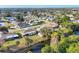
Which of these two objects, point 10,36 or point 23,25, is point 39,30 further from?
point 10,36

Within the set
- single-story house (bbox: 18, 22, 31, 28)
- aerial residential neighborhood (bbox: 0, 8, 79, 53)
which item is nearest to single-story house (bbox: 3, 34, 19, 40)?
aerial residential neighborhood (bbox: 0, 8, 79, 53)

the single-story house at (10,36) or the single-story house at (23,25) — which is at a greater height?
the single-story house at (23,25)

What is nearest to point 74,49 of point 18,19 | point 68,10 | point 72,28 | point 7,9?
point 72,28

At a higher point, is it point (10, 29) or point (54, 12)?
point (54, 12)

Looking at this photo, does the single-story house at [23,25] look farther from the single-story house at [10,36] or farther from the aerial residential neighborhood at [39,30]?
the single-story house at [10,36]

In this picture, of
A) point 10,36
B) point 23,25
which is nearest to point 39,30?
point 23,25

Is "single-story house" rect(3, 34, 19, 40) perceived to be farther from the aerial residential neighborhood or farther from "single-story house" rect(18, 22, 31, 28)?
"single-story house" rect(18, 22, 31, 28)

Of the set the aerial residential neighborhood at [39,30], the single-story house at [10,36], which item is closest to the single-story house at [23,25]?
the aerial residential neighborhood at [39,30]
